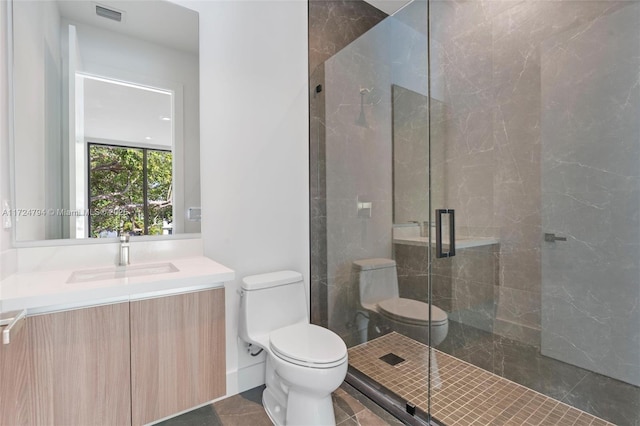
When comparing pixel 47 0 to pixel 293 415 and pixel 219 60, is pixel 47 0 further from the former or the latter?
pixel 293 415

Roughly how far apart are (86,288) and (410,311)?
5.59 feet

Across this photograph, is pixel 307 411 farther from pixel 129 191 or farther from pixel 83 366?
pixel 129 191

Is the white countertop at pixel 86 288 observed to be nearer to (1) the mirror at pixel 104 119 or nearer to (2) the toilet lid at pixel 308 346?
(1) the mirror at pixel 104 119

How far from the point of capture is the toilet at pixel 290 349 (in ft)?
4.53

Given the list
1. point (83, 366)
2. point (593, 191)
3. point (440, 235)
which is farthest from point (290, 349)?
point (593, 191)

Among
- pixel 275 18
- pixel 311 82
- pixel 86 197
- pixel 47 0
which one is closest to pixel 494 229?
pixel 311 82

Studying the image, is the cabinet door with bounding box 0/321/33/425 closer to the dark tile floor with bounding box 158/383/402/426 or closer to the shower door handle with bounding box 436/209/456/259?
the dark tile floor with bounding box 158/383/402/426

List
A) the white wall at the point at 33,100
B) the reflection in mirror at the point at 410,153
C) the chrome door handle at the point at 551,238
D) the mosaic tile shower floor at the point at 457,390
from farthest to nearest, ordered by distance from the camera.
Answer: the reflection in mirror at the point at 410,153 < the chrome door handle at the point at 551,238 < the mosaic tile shower floor at the point at 457,390 < the white wall at the point at 33,100

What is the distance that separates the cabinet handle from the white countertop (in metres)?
0.02

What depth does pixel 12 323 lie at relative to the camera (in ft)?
2.93

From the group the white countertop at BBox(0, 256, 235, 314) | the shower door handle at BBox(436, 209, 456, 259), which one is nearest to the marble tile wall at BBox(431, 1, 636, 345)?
the shower door handle at BBox(436, 209, 456, 259)

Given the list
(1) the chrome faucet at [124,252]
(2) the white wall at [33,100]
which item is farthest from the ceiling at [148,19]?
(1) the chrome faucet at [124,252]

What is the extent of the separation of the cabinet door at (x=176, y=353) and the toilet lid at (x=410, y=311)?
3.64ft

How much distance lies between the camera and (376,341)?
2062mm
